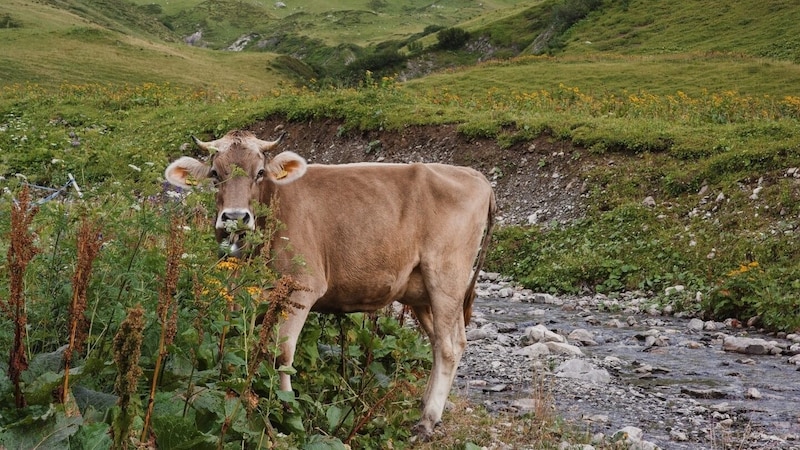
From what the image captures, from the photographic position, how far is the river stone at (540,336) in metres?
10.8

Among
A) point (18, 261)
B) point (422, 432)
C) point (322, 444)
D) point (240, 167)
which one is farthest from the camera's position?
point (422, 432)

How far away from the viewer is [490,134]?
67.9 feet

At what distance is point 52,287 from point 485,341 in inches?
274

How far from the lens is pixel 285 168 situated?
6719 mm

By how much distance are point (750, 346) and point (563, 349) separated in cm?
238

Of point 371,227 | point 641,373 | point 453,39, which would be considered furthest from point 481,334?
point 453,39

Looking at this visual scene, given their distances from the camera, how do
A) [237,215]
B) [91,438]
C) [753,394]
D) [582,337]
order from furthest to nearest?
[582,337]
[753,394]
[237,215]
[91,438]

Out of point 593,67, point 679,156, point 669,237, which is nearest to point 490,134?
point 679,156

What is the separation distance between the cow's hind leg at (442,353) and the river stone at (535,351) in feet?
10.2

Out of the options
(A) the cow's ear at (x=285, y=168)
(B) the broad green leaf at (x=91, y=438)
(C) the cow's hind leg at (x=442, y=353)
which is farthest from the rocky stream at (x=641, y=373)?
(B) the broad green leaf at (x=91, y=438)

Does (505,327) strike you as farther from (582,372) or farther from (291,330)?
(291,330)

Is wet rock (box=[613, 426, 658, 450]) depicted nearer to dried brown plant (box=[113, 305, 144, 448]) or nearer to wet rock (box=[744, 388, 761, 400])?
wet rock (box=[744, 388, 761, 400])

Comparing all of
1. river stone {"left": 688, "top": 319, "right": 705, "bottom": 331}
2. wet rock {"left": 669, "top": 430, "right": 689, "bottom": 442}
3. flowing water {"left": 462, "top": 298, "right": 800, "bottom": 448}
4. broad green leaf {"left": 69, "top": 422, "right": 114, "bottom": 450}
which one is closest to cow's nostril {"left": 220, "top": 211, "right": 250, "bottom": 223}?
broad green leaf {"left": 69, "top": 422, "right": 114, "bottom": 450}

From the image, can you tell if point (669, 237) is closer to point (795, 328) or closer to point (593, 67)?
point (795, 328)
